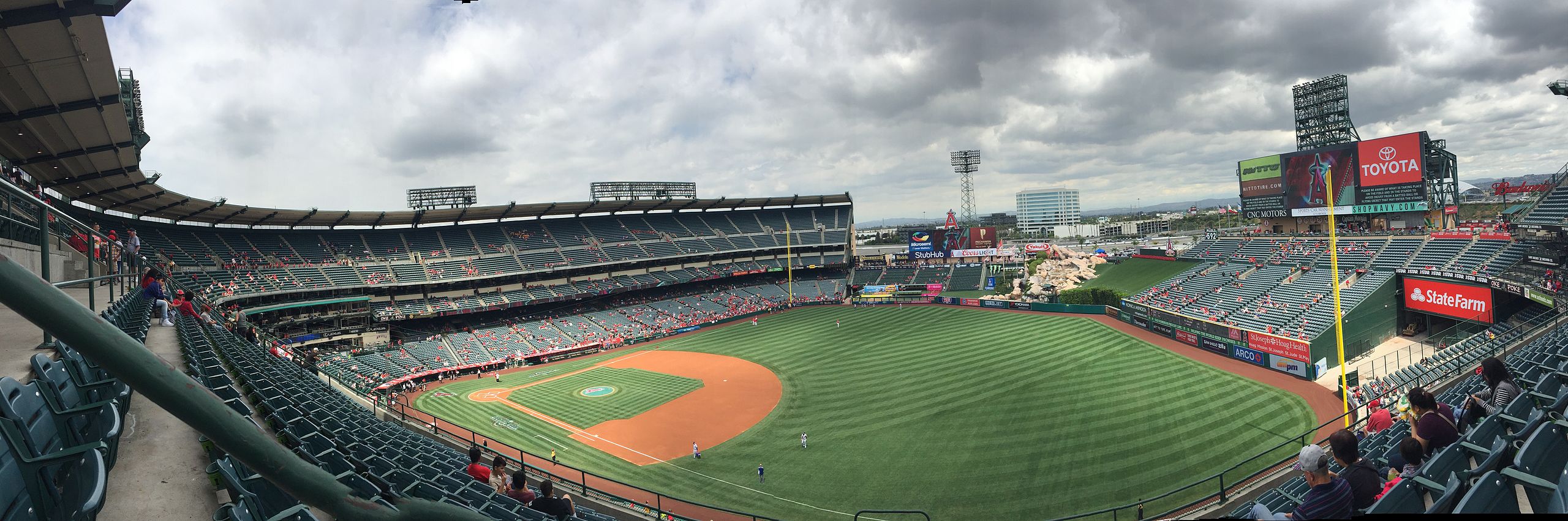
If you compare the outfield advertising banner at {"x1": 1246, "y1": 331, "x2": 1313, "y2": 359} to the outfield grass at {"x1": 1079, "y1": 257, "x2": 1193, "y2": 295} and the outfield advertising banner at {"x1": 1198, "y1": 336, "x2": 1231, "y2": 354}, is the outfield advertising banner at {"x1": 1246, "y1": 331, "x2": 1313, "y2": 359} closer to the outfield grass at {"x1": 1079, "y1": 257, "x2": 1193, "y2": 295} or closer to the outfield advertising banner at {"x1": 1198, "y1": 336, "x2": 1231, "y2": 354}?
the outfield advertising banner at {"x1": 1198, "y1": 336, "x2": 1231, "y2": 354}

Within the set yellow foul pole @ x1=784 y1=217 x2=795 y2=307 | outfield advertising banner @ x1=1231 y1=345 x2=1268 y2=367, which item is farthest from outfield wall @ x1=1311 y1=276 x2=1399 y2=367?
yellow foul pole @ x1=784 y1=217 x2=795 y2=307

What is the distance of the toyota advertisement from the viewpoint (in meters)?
37.6

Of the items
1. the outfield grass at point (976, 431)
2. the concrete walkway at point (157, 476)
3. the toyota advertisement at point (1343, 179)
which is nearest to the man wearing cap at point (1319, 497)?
the concrete walkway at point (157, 476)

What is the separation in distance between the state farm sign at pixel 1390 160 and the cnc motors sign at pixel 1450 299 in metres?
9.09

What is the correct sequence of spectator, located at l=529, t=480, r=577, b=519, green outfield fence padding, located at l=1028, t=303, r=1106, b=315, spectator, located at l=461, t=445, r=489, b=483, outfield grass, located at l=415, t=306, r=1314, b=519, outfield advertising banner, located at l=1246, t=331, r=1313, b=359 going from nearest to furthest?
1. spectator, located at l=529, t=480, r=577, b=519
2. spectator, located at l=461, t=445, r=489, b=483
3. outfield grass, located at l=415, t=306, r=1314, b=519
4. outfield advertising banner, located at l=1246, t=331, r=1313, b=359
5. green outfield fence padding, located at l=1028, t=303, r=1106, b=315

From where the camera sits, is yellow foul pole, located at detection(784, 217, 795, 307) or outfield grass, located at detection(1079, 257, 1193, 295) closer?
outfield grass, located at detection(1079, 257, 1193, 295)

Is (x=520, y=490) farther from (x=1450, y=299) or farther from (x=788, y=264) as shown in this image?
(x=788, y=264)

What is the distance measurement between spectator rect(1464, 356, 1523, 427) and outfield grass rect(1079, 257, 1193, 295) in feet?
140

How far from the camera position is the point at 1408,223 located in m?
39.4

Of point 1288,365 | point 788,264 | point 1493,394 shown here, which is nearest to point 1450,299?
point 1288,365

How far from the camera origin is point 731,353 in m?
42.7

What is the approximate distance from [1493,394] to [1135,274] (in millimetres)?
50795

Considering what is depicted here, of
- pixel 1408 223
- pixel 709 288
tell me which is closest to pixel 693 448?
pixel 709 288

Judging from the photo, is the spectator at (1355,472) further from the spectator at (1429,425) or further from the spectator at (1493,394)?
the spectator at (1493,394)
